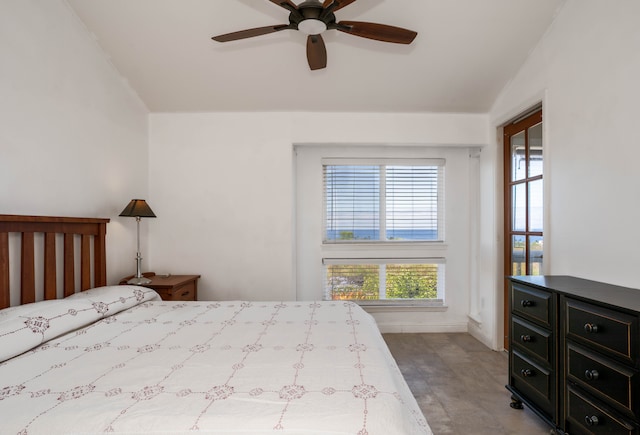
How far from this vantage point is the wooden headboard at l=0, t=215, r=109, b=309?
6.75 feet

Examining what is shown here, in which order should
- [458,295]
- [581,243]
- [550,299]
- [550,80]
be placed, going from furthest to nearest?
1. [458,295]
2. [550,80]
3. [581,243]
4. [550,299]

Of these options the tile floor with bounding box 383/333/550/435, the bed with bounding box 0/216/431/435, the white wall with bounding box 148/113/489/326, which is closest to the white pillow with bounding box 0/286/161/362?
the bed with bounding box 0/216/431/435

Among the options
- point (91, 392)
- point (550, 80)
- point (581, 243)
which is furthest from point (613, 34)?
point (91, 392)

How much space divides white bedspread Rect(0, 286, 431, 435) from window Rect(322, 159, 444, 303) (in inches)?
78.3

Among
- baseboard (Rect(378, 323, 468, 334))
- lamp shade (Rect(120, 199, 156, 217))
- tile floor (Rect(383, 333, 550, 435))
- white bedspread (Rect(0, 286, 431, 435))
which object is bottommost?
tile floor (Rect(383, 333, 550, 435))

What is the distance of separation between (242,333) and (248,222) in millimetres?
1979

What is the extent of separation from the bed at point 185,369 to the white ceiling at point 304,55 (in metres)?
1.59

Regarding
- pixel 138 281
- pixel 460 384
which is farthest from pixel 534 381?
pixel 138 281

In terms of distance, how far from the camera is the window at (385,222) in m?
4.16

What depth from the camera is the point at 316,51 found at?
2322 mm

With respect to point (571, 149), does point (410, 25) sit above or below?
above

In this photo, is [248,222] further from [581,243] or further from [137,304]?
[581,243]

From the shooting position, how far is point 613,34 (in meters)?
2.12

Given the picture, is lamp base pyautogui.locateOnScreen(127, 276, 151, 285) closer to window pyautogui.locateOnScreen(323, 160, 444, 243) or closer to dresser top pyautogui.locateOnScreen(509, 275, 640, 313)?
window pyautogui.locateOnScreen(323, 160, 444, 243)
